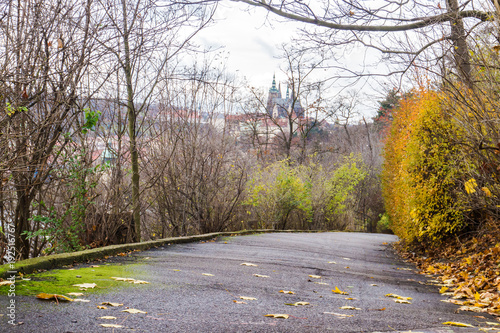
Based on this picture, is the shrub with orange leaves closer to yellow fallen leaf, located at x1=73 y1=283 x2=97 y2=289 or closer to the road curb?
the road curb

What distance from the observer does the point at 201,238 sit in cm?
1034

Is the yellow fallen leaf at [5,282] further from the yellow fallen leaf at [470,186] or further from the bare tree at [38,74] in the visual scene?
the yellow fallen leaf at [470,186]

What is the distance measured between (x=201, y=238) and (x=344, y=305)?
6.13 meters

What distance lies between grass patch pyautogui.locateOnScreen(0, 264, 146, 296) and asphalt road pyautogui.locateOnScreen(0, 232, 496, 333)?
137 millimetres

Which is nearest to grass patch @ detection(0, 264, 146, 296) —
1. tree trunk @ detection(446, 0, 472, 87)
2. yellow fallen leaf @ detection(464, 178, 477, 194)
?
yellow fallen leaf @ detection(464, 178, 477, 194)

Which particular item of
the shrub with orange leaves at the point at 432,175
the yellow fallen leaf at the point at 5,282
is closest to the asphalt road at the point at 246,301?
the yellow fallen leaf at the point at 5,282

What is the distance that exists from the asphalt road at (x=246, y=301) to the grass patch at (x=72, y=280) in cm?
14

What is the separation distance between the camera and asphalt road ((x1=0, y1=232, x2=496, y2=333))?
3.28 m

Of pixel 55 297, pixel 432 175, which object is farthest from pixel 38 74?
pixel 432 175

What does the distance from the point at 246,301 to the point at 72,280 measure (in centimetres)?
171

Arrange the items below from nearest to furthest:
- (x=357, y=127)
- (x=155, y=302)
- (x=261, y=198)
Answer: (x=155, y=302) < (x=261, y=198) < (x=357, y=127)

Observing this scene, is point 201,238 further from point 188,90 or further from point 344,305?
point 344,305

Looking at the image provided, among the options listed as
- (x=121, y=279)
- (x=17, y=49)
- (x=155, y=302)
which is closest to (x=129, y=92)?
(x=17, y=49)

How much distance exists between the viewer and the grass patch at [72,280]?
12.6 ft
